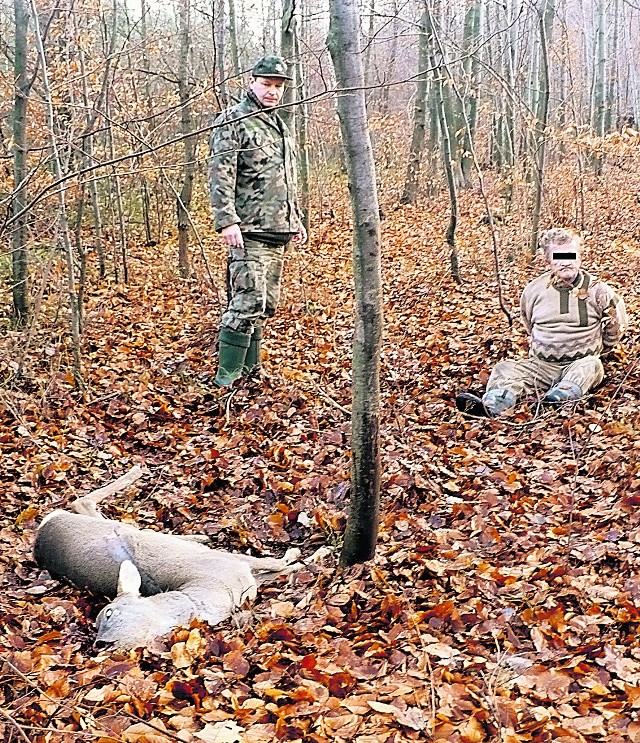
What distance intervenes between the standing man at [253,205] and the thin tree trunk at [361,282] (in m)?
3.41

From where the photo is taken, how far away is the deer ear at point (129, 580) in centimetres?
415

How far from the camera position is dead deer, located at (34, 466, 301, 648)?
390 cm

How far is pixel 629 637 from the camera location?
3438mm

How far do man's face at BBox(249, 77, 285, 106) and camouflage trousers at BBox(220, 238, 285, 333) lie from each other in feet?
4.03

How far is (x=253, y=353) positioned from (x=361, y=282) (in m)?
4.01

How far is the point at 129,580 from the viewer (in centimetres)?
420

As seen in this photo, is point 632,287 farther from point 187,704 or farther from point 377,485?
point 187,704

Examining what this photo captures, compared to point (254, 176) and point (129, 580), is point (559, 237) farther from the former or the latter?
point (129, 580)

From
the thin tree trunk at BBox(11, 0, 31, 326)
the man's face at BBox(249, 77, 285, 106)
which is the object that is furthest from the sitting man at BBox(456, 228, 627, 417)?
the thin tree trunk at BBox(11, 0, 31, 326)

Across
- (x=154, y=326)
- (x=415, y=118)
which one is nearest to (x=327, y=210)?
(x=415, y=118)

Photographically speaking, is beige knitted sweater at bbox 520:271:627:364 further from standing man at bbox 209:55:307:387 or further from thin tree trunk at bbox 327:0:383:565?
thin tree trunk at bbox 327:0:383:565

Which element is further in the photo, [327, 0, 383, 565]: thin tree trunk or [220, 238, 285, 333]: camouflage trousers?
[220, 238, 285, 333]: camouflage trousers

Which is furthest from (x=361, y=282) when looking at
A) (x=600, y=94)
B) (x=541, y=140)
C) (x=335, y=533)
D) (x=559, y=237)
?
(x=600, y=94)

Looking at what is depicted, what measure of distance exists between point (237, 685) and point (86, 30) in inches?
432
